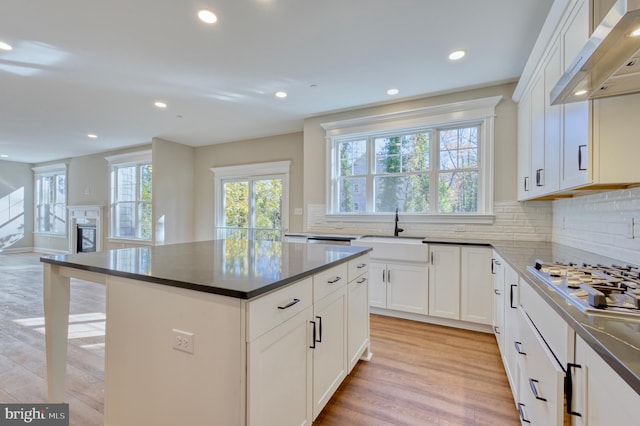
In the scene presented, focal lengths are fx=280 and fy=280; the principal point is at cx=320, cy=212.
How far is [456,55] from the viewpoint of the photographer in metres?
2.73

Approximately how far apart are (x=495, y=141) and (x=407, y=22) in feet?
6.06

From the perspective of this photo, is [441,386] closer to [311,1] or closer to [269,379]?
[269,379]

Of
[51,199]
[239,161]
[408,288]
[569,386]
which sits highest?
[239,161]

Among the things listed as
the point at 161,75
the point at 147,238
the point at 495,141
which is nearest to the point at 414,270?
the point at 495,141

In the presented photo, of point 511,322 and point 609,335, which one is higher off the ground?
point 609,335

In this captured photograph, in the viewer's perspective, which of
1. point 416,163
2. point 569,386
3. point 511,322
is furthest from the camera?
point 416,163

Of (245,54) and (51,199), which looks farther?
(51,199)

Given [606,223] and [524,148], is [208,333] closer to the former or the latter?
[606,223]

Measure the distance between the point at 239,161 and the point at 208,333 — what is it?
17.2 feet

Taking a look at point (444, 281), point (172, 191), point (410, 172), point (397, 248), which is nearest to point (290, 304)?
point (397, 248)

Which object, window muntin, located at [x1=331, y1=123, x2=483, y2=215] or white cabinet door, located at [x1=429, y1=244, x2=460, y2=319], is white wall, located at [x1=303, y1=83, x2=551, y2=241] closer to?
window muntin, located at [x1=331, y1=123, x2=483, y2=215]

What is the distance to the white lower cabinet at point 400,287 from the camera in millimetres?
3070

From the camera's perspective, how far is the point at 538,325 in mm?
1203

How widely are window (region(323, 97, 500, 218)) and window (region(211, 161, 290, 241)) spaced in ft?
4.95
